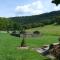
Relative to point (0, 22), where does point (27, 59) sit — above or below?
above

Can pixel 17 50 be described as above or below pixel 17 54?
below

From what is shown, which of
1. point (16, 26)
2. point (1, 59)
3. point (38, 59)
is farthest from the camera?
point (16, 26)

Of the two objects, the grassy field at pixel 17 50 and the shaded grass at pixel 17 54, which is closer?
the shaded grass at pixel 17 54

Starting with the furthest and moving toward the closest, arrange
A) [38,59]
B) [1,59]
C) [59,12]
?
1. [59,12]
2. [38,59]
3. [1,59]

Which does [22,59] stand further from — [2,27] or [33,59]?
[2,27]

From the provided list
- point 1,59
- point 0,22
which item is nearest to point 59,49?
point 1,59

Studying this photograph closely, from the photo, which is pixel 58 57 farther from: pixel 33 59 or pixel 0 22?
pixel 0 22

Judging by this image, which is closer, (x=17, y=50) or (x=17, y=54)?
(x=17, y=54)

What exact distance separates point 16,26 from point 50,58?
95592 millimetres

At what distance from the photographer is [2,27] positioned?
131m

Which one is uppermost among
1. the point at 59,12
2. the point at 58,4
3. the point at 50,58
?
the point at 58,4

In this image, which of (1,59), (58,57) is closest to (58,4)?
(58,57)

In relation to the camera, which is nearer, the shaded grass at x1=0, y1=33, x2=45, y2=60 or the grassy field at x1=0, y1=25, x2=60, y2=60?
the shaded grass at x1=0, y1=33, x2=45, y2=60

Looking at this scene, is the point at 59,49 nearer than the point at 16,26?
Yes
